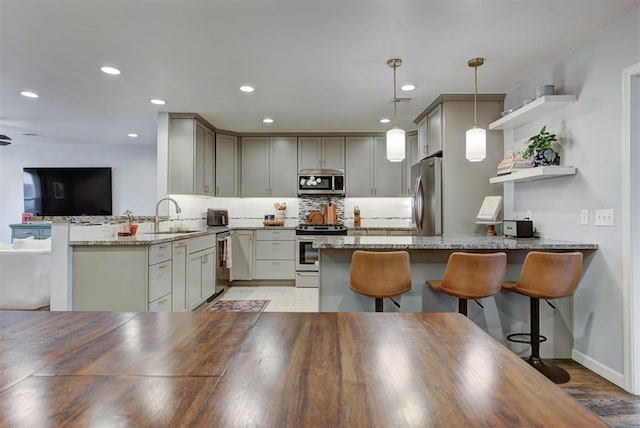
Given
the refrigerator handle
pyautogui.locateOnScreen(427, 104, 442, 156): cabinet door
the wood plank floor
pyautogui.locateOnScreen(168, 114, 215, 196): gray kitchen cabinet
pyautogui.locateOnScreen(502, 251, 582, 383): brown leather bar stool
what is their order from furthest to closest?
pyautogui.locateOnScreen(168, 114, 215, 196): gray kitchen cabinet
the refrigerator handle
pyautogui.locateOnScreen(427, 104, 442, 156): cabinet door
pyautogui.locateOnScreen(502, 251, 582, 383): brown leather bar stool
the wood plank floor

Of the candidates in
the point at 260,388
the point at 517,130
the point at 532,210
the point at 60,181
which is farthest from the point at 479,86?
the point at 60,181

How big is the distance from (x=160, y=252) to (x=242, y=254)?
2141 millimetres

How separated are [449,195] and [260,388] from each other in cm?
345

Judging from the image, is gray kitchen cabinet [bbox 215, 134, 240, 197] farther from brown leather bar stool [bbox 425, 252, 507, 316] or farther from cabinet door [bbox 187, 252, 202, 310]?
brown leather bar stool [bbox 425, 252, 507, 316]

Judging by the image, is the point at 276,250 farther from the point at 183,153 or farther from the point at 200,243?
the point at 183,153

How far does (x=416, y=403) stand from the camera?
0.59 meters

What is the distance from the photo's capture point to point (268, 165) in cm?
542

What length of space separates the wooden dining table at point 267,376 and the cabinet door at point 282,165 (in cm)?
445

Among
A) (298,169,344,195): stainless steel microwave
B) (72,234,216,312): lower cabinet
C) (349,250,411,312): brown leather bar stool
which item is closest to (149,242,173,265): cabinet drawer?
(72,234,216,312): lower cabinet

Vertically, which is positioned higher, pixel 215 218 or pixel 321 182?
pixel 321 182

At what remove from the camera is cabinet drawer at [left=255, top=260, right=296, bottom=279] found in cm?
516

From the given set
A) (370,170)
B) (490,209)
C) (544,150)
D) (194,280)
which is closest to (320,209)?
(370,170)

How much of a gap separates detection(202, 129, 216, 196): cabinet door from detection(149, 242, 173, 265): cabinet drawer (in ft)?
5.33

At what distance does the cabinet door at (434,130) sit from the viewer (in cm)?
377
